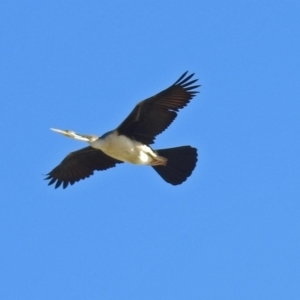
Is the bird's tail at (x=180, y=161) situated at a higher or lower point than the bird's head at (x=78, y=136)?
higher

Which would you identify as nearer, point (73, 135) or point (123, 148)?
point (123, 148)

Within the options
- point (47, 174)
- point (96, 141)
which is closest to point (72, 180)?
point (47, 174)

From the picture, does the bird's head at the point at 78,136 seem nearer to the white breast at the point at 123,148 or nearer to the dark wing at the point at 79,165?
the white breast at the point at 123,148

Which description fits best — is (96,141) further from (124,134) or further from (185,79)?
(185,79)

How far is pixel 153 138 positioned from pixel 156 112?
541 mm

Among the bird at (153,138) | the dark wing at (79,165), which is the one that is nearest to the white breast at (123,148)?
the bird at (153,138)

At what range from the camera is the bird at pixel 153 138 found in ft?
67.6

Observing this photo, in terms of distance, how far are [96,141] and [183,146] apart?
156 cm

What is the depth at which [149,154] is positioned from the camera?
21.0 metres

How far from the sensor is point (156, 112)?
2073 centimetres

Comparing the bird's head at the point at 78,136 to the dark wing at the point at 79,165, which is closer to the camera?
the bird's head at the point at 78,136

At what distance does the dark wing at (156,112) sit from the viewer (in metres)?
20.5

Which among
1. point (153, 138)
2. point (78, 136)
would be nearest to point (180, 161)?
point (153, 138)

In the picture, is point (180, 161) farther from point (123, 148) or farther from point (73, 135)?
point (73, 135)
